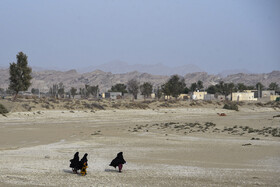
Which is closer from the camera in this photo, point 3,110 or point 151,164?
point 151,164

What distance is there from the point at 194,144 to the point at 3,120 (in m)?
24.4

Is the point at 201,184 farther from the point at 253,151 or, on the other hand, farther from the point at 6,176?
the point at 253,151

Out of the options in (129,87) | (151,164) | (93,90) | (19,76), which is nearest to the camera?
(151,164)

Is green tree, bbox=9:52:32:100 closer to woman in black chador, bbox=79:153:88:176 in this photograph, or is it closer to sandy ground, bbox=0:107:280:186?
sandy ground, bbox=0:107:280:186

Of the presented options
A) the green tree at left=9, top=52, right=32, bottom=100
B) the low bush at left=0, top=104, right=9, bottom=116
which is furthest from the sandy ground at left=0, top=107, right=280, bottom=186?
the green tree at left=9, top=52, right=32, bottom=100

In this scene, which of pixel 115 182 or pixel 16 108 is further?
pixel 16 108

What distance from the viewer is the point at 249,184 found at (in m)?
11.2

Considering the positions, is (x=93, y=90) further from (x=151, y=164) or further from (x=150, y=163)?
(x=151, y=164)

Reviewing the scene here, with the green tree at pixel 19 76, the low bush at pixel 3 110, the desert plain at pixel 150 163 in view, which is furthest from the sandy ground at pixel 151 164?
the green tree at pixel 19 76

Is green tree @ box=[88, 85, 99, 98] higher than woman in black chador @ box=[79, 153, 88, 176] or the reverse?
higher

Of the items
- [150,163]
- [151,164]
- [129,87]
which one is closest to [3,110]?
[150,163]

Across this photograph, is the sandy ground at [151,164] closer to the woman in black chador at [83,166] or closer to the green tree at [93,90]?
the woman in black chador at [83,166]

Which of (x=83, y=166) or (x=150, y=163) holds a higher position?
(x=83, y=166)

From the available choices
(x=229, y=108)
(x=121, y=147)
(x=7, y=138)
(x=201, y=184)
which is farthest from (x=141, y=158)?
(x=229, y=108)
